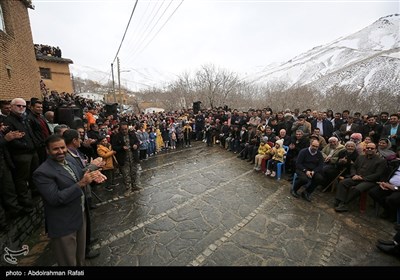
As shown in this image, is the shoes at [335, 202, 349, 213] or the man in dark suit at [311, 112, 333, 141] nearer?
the shoes at [335, 202, 349, 213]

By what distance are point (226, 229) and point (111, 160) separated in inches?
157

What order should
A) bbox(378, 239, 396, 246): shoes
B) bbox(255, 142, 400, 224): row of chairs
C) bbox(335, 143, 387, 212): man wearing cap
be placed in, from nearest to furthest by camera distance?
bbox(378, 239, 396, 246): shoes, bbox(335, 143, 387, 212): man wearing cap, bbox(255, 142, 400, 224): row of chairs

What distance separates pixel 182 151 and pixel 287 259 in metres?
8.83

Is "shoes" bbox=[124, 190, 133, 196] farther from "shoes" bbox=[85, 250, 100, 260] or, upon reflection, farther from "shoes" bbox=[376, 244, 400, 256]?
"shoes" bbox=[376, 244, 400, 256]

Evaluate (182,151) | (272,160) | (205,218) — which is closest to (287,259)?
(205,218)

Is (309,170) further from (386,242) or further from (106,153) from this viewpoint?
(106,153)

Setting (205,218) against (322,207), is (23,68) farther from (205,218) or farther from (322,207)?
(322,207)

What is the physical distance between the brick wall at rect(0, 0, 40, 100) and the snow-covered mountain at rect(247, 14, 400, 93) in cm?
3364

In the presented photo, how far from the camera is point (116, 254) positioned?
3.65 metres

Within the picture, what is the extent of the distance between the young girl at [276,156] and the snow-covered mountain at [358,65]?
2797cm

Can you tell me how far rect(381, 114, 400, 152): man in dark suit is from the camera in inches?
245

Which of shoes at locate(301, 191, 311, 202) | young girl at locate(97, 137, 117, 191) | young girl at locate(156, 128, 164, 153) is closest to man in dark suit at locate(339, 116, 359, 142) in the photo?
shoes at locate(301, 191, 311, 202)

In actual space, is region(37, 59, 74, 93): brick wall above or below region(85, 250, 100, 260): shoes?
above


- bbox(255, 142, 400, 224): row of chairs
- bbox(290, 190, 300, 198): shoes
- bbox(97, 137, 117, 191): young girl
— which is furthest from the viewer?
bbox(97, 137, 117, 191): young girl
